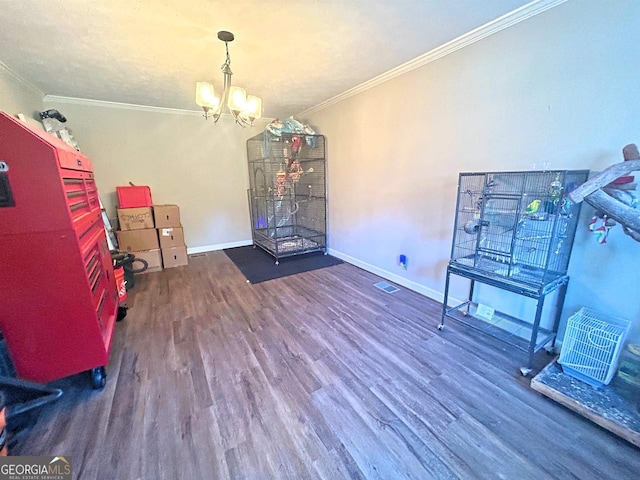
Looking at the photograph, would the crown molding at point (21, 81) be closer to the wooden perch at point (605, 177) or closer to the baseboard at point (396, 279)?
the baseboard at point (396, 279)

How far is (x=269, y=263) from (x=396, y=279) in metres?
1.93

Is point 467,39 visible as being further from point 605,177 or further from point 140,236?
point 140,236

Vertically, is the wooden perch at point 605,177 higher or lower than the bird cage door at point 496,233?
higher

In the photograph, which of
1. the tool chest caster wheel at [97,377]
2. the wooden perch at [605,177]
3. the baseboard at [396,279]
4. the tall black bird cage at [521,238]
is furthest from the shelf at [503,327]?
the tool chest caster wheel at [97,377]

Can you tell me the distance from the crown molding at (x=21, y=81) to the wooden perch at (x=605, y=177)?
4.57 metres

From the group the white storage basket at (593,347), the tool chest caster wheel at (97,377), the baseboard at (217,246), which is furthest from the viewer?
the baseboard at (217,246)

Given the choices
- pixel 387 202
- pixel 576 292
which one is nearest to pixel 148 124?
pixel 387 202

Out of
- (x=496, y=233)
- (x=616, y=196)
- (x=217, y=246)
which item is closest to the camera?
(x=616, y=196)

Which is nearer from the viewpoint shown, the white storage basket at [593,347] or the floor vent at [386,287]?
the white storage basket at [593,347]

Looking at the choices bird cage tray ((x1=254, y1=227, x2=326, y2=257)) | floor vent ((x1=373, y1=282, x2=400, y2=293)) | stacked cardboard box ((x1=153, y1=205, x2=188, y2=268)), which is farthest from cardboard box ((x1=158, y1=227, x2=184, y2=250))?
floor vent ((x1=373, y1=282, x2=400, y2=293))

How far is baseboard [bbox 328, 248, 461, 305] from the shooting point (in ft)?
8.90

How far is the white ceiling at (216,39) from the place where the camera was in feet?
5.52

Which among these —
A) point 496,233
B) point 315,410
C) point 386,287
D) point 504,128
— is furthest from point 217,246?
point 504,128

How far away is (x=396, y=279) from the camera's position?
10.5 feet
